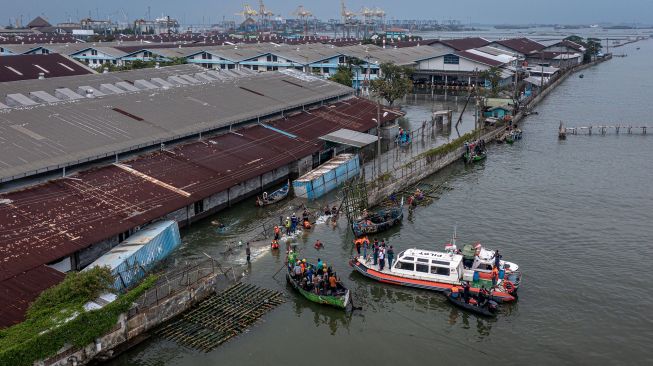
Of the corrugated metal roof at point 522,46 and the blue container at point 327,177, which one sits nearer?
the blue container at point 327,177

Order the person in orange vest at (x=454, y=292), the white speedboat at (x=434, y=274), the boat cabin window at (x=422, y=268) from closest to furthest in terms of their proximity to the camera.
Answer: the person in orange vest at (x=454, y=292) → the white speedboat at (x=434, y=274) → the boat cabin window at (x=422, y=268)

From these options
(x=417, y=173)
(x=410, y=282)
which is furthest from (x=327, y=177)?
(x=410, y=282)

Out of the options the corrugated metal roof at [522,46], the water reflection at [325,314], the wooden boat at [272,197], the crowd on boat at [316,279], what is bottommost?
the water reflection at [325,314]

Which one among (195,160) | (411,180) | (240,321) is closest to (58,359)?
(240,321)

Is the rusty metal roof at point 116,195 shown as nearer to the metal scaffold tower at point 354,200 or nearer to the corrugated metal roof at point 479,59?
the metal scaffold tower at point 354,200

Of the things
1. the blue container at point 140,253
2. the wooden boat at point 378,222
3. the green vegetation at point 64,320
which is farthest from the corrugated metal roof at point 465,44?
the green vegetation at point 64,320

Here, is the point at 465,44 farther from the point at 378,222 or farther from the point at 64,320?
the point at 64,320

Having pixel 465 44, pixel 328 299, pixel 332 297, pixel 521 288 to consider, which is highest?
pixel 465 44
